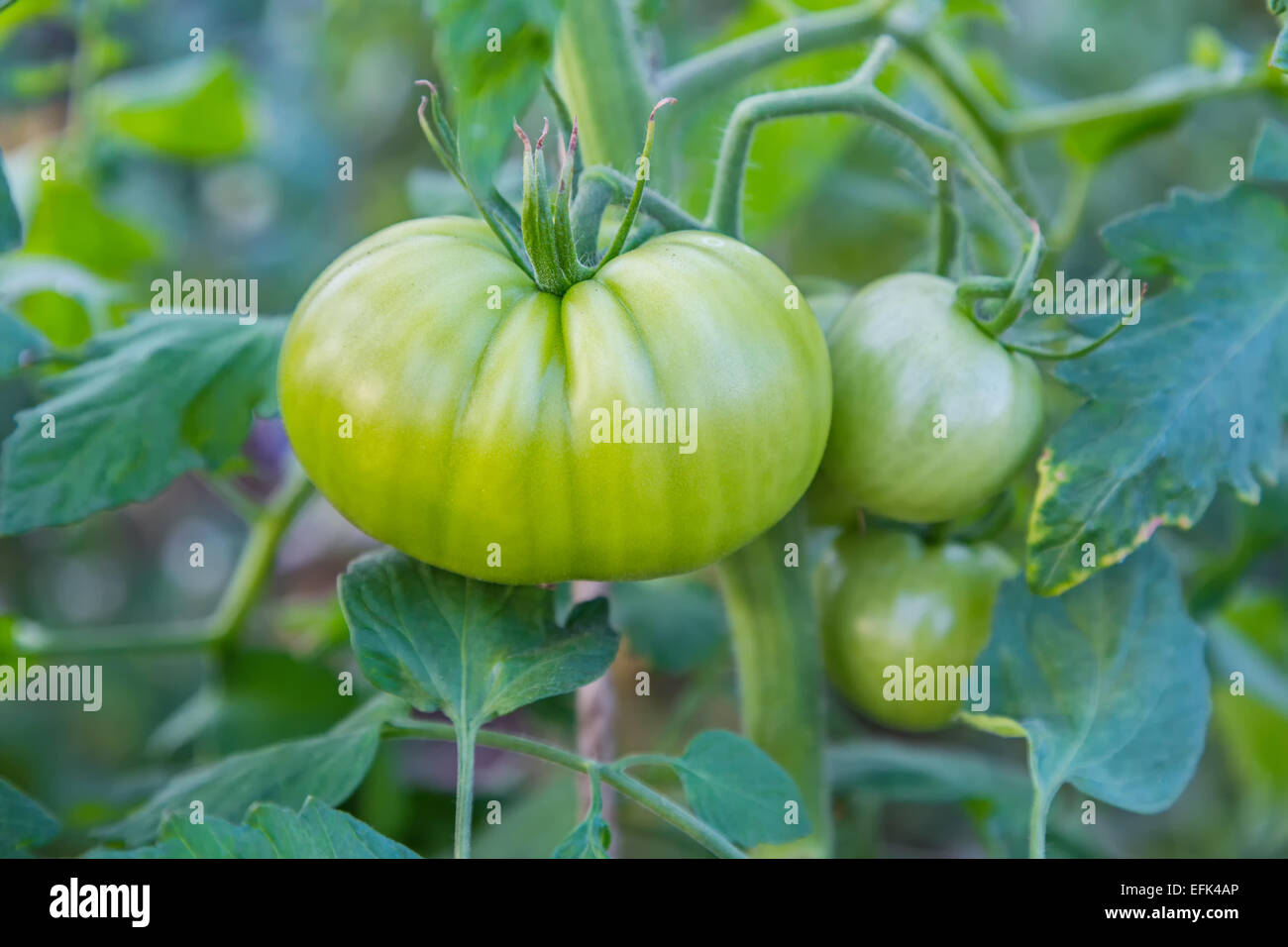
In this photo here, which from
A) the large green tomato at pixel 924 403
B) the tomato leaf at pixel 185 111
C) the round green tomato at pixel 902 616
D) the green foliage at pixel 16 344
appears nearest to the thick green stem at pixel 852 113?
the large green tomato at pixel 924 403

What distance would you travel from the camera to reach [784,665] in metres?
0.63

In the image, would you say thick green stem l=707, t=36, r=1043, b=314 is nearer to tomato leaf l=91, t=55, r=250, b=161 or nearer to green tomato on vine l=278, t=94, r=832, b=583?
green tomato on vine l=278, t=94, r=832, b=583

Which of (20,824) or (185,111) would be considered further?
(185,111)

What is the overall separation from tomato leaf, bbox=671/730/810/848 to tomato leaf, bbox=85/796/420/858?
0.13m

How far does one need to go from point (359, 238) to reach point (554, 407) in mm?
1229

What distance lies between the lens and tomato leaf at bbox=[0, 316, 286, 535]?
1.90 ft

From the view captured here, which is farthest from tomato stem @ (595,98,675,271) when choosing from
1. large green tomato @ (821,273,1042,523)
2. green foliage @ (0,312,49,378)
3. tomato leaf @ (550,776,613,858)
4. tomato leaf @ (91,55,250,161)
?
tomato leaf @ (91,55,250,161)

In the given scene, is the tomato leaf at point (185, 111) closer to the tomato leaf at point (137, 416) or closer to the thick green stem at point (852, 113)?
the tomato leaf at point (137, 416)

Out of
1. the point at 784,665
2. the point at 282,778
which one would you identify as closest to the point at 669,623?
the point at 784,665

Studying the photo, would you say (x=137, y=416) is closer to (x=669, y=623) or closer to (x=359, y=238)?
(x=669, y=623)

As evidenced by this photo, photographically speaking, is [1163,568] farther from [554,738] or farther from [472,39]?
[554,738]

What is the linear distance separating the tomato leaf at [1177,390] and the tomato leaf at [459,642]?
221mm

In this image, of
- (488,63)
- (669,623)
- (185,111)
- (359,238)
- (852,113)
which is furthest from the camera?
(359,238)

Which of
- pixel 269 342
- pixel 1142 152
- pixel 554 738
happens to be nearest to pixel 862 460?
pixel 269 342
